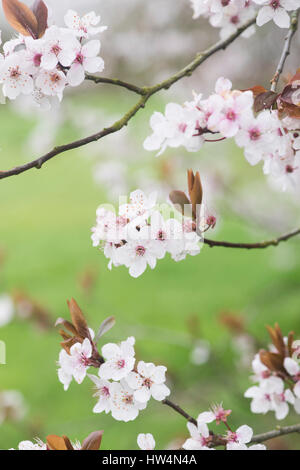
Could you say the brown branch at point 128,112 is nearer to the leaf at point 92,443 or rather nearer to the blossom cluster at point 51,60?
the blossom cluster at point 51,60

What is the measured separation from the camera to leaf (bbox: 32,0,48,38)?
31.9 inches

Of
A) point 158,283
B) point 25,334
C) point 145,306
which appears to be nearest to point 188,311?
point 145,306

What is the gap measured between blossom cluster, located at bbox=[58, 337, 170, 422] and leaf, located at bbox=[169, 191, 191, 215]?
0.24 meters

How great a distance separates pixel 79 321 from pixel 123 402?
14cm

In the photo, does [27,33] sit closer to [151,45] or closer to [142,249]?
[142,249]

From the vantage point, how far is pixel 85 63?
0.82m

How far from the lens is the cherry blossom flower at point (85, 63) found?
818 millimetres

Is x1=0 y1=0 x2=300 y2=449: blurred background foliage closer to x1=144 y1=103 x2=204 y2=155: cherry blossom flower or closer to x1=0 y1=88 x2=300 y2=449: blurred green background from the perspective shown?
x1=0 y1=88 x2=300 y2=449: blurred green background

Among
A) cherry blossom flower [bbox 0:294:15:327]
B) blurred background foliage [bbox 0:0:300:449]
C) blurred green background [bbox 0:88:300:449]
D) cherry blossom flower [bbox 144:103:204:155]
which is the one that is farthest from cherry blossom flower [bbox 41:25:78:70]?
cherry blossom flower [bbox 0:294:15:327]

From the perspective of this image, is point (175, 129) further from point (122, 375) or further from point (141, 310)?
point (141, 310)

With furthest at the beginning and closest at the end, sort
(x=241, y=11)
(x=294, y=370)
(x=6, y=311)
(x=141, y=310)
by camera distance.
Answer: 1. (x=141, y=310)
2. (x=6, y=311)
3. (x=241, y=11)
4. (x=294, y=370)

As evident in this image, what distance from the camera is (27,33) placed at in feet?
2.71

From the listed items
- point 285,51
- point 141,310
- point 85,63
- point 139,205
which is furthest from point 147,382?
point 141,310
